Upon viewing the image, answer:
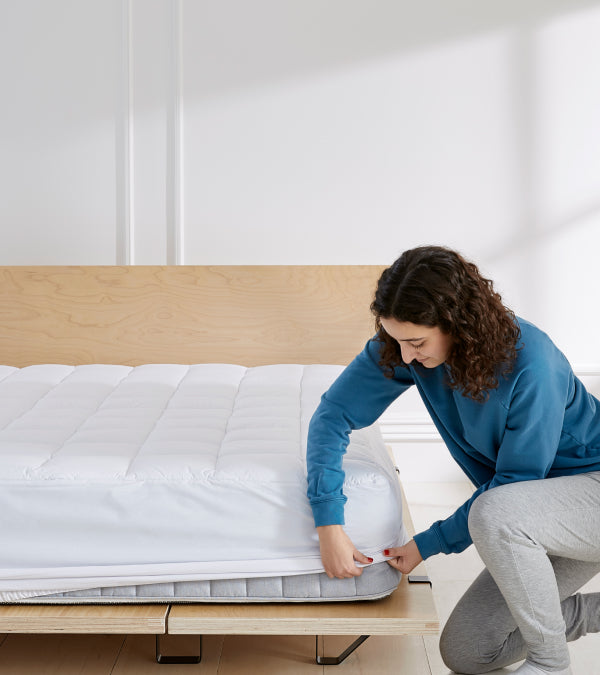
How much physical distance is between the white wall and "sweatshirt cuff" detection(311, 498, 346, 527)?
5.06ft

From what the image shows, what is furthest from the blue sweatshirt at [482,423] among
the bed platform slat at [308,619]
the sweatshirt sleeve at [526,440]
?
the bed platform slat at [308,619]

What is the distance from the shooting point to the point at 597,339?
109 inches

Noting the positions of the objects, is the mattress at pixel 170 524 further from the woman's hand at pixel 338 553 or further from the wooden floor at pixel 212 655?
the wooden floor at pixel 212 655

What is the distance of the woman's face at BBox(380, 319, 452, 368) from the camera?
125 cm

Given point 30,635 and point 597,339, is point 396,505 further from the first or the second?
point 597,339

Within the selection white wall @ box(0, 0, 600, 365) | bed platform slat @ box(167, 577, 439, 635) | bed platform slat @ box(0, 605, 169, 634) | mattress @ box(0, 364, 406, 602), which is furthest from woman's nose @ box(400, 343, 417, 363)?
white wall @ box(0, 0, 600, 365)

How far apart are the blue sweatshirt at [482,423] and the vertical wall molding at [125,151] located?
151cm

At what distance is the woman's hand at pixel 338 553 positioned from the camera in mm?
1330

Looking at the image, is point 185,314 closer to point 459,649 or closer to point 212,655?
point 212,655

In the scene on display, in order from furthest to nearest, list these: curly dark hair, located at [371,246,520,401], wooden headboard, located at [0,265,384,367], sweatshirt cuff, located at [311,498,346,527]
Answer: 1. wooden headboard, located at [0,265,384,367]
2. sweatshirt cuff, located at [311,498,346,527]
3. curly dark hair, located at [371,246,520,401]

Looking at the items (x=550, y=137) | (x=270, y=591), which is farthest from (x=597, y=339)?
(x=270, y=591)

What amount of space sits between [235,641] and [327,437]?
574 mm

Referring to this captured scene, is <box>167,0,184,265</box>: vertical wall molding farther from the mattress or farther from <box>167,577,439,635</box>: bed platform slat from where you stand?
<box>167,577,439,635</box>: bed platform slat

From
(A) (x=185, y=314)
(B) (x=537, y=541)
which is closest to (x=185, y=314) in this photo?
(A) (x=185, y=314)
